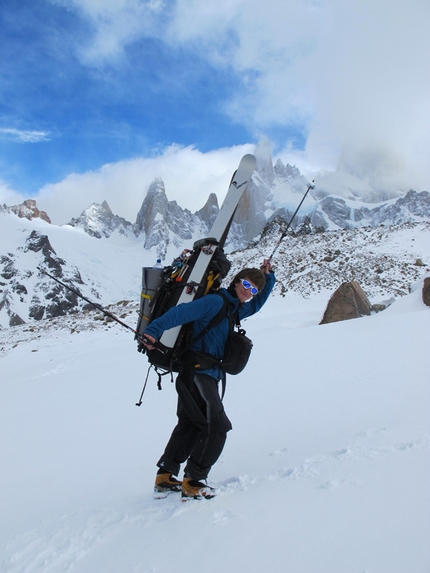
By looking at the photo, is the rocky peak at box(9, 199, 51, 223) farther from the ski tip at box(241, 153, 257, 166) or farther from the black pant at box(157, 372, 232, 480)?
the black pant at box(157, 372, 232, 480)

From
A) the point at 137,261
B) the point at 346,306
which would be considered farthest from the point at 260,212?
the point at 346,306

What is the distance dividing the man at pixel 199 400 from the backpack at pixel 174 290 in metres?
0.13

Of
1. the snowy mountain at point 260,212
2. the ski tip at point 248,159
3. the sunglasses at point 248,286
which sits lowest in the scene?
the sunglasses at point 248,286

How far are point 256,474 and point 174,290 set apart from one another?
1954 millimetres

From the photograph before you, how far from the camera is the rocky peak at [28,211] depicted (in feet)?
521

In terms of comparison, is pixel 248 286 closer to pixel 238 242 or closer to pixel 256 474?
pixel 256 474

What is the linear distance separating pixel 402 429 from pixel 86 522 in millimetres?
3122

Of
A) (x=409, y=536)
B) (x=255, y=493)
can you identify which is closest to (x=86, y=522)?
(x=255, y=493)

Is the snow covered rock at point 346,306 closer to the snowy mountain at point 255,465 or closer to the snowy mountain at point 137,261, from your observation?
the snowy mountain at point 255,465

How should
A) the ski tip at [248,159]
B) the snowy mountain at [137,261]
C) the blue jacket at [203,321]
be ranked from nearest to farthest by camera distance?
the blue jacket at [203,321], the ski tip at [248,159], the snowy mountain at [137,261]

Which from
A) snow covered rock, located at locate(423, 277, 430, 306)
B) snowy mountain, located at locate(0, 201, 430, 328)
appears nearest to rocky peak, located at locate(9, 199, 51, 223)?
snowy mountain, located at locate(0, 201, 430, 328)

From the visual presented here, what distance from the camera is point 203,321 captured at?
11.2ft

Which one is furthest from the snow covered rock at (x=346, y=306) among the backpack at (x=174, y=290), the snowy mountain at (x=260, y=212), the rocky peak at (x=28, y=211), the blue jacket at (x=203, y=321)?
the rocky peak at (x=28, y=211)

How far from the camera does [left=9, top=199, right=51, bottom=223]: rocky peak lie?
521 feet
